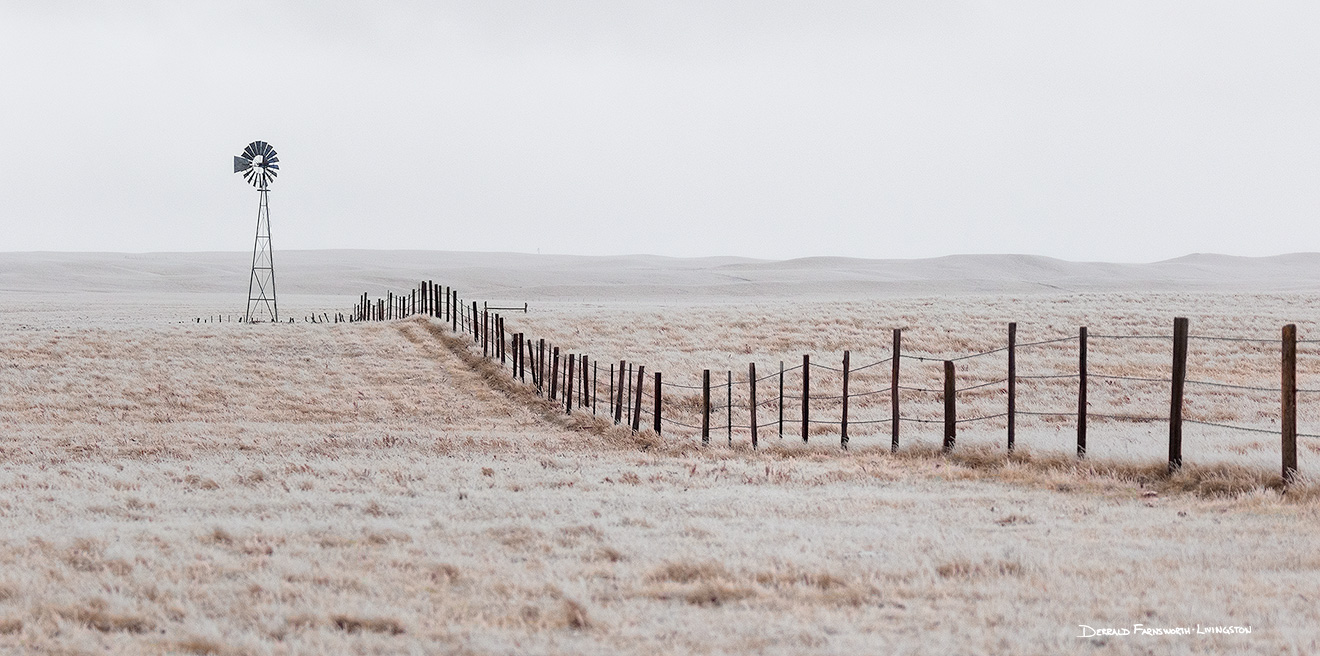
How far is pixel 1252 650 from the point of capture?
589 centimetres

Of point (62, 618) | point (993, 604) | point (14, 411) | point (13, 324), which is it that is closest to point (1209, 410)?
point (993, 604)

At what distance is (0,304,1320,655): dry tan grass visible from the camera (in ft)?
21.1

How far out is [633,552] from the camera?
8.59 metres

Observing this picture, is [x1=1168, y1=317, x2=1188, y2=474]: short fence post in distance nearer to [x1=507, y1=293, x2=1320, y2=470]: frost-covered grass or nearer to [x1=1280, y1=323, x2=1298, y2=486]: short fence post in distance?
[x1=507, y1=293, x2=1320, y2=470]: frost-covered grass

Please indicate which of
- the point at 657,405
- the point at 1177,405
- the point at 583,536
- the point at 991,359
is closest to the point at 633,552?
the point at 583,536

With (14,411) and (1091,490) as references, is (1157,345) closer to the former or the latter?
(1091,490)

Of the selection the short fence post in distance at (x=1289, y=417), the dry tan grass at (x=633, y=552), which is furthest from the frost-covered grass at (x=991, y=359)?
the dry tan grass at (x=633, y=552)

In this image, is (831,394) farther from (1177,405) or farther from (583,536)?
(583,536)

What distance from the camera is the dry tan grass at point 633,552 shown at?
21.1 feet

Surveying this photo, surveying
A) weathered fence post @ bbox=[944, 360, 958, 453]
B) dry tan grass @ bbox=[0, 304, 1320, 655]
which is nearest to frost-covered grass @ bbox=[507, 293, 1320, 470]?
weathered fence post @ bbox=[944, 360, 958, 453]

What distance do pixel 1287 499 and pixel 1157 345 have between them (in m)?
27.2

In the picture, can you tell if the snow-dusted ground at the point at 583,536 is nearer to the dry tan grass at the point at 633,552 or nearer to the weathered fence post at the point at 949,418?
the dry tan grass at the point at 633,552

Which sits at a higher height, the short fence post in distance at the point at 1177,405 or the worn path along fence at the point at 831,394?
the short fence post in distance at the point at 1177,405

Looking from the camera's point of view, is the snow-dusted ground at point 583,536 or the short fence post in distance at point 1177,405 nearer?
the snow-dusted ground at point 583,536
